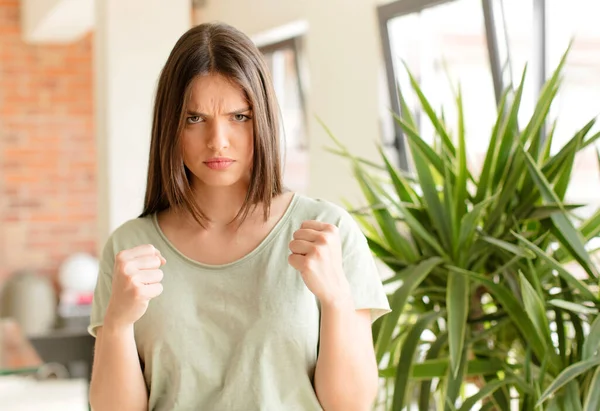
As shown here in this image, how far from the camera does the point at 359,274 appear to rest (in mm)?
1476

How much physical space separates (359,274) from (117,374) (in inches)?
15.6

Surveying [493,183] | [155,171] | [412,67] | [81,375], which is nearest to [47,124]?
[81,375]

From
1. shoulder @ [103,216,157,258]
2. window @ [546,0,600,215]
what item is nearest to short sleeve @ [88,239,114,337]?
shoulder @ [103,216,157,258]

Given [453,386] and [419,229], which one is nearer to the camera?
[453,386]

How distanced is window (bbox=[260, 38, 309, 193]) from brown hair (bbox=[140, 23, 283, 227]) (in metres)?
4.45

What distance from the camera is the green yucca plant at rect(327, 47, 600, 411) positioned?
2285mm

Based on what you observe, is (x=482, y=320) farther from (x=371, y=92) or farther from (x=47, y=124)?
(x=47, y=124)

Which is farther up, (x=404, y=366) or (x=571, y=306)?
(x=571, y=306)

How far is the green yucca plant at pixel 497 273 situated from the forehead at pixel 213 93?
1.03 m

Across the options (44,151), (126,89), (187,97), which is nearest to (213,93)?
(187,97)

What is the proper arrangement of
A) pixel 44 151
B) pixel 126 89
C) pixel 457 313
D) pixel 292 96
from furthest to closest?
pixel 44 151 < pixel 292 96 < pixel 126 89 < pixel 457 313

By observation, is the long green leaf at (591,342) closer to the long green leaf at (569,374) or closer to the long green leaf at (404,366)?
the long green leaf at (569,374)

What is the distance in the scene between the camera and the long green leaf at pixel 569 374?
2092 mm

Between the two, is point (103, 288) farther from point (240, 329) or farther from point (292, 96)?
point (292, 96)
